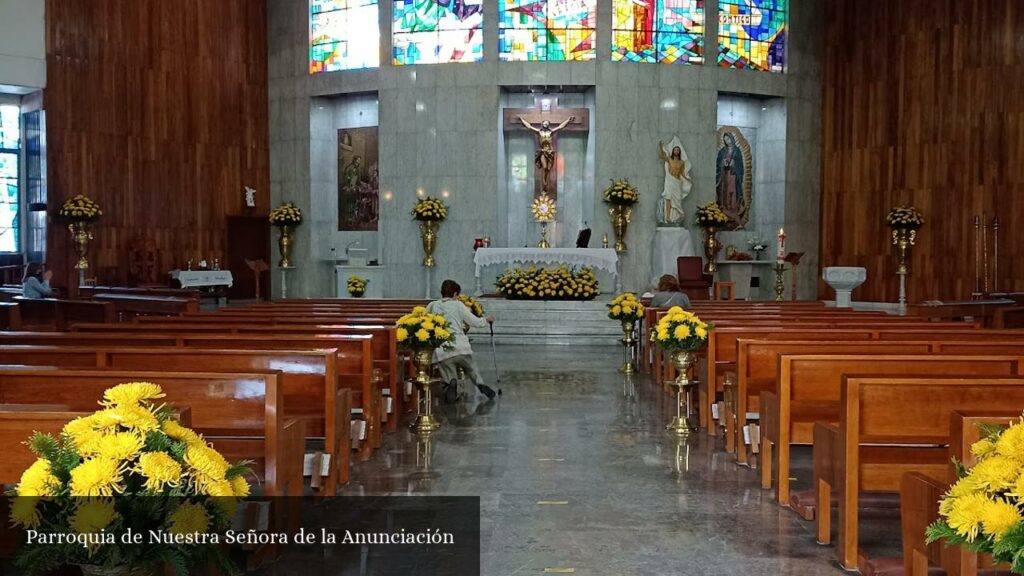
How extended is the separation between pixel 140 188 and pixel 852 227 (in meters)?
13.9

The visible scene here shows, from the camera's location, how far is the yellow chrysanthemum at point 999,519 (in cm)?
210

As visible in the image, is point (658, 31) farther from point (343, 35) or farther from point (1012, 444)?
point (1012, 444)

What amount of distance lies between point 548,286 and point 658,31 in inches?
259

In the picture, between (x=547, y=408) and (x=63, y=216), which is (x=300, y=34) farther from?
(x=547, y=408)

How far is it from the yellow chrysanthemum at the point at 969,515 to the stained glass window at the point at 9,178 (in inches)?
700

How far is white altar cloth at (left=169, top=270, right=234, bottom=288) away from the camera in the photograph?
1689 centimetres

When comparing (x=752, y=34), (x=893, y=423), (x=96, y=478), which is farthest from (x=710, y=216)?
(x=96, y=478)

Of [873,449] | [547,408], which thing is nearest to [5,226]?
[547,408]

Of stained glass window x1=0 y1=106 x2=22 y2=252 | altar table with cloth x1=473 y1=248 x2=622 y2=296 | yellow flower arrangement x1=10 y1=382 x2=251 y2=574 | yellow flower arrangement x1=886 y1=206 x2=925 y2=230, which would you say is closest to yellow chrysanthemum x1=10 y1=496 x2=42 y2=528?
yellow flower arrangement x1=10 y1=382 x2=251 y2=574

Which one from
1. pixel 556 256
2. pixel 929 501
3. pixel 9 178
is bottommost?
pixel 929 501

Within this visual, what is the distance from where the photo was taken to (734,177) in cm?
1975

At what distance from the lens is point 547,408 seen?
804 cm

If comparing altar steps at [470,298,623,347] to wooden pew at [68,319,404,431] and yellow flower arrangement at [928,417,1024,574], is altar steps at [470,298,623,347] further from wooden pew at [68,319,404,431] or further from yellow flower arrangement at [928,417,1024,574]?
yellow flower arrangement at [928,417,1024,574]

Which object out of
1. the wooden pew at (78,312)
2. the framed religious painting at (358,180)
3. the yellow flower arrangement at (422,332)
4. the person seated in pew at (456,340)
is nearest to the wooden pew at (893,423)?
the yellow flower arrangement at (422,332)
